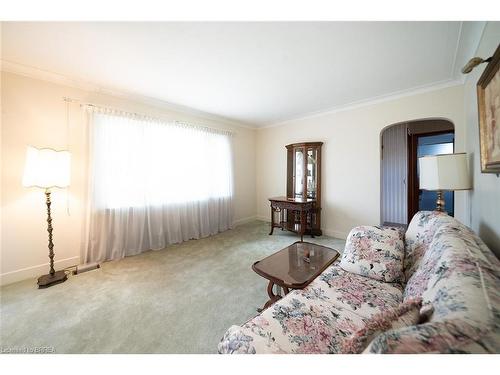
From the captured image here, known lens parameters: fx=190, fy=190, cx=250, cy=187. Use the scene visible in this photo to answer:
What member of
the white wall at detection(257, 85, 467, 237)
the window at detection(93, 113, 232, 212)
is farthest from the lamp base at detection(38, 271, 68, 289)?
the white wall at detection(257, 85, 467, 237)

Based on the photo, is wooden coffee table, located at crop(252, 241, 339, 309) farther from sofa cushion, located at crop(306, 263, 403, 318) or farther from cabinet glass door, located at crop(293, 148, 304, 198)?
cabinet glass door, located at crop(293, 148, 304, 198)

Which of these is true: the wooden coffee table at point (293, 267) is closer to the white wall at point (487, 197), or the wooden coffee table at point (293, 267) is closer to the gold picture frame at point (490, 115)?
the white wall at point (487, 197)

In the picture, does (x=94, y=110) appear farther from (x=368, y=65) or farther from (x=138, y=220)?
(x=368, y=65)

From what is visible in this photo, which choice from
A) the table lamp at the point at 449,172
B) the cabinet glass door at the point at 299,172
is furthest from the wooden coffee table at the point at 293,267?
the cabinet glass door at the point at 299,172

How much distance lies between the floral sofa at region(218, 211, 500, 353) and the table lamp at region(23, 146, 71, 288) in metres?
2.40

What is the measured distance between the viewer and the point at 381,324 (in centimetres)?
68

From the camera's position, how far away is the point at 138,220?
289cm

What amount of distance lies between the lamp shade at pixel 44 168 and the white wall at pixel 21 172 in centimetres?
30

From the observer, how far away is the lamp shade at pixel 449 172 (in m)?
1.65

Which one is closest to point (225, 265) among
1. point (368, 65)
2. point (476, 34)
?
point (368, 65)

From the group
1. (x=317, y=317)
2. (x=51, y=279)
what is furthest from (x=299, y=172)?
(x=51, y=279)

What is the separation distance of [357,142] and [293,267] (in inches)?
103

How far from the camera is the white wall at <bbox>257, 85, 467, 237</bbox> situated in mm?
2526

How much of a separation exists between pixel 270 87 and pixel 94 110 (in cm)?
234
